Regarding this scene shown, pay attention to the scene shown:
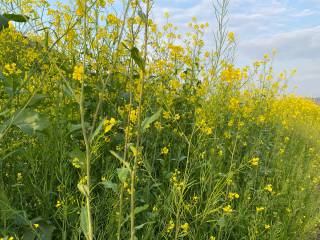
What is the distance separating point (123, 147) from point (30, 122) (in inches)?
26.9

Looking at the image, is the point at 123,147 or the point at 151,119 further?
the point at 123,147

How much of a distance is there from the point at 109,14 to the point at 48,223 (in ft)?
5.22

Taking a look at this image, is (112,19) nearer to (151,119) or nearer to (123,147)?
(123,147)

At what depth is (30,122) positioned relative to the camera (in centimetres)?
155

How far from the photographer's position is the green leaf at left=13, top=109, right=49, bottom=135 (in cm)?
153

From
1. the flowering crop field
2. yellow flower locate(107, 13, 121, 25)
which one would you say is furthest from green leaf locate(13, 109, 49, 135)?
yellow flower locate(107, 13, 121, 25)

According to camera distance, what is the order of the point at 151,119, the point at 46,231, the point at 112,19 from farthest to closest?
the point at 112,19, the point at 46,231, the point at 151,119

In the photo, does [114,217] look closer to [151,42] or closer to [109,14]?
[109,14]

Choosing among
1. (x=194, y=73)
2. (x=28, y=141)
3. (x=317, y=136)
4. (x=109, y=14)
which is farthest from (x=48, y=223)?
(x=317, y=136)

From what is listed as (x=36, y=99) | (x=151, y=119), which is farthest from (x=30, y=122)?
(x=151, y=119)

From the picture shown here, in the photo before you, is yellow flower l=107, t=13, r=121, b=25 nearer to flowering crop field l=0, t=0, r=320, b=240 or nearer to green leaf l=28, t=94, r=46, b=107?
flowering crop field l=0, t=0, r=320, b=240

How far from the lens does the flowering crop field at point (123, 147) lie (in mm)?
1593

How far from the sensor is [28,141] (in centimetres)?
204

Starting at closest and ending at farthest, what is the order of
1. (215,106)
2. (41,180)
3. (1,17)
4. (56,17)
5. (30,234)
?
(1,17), (30,234), (41,180), (215,106), (56,17)
